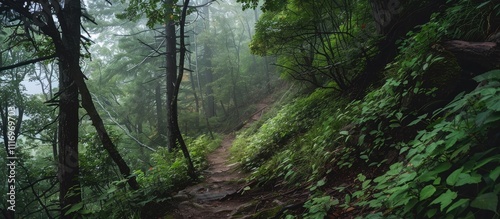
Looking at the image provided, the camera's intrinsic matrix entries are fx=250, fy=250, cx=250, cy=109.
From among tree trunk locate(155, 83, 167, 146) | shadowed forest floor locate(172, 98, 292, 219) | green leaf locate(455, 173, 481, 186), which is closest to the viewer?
green leaf locate(455, 173, 481, 186)

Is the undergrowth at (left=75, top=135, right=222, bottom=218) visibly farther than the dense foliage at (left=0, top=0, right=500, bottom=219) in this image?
Yes

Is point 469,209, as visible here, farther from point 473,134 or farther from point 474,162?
point 473,134

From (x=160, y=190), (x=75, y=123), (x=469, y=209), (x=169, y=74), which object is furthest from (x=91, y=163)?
(x=469, y=209)

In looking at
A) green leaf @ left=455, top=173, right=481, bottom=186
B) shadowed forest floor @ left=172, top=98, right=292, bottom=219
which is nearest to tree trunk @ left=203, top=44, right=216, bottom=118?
shadowed forest floor @ left=172, top=98, right=292, bottom=219

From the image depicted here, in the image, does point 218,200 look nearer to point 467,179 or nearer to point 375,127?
point 375,127

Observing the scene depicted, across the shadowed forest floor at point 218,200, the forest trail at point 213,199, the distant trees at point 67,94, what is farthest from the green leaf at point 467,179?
the distant trees at point 67,94

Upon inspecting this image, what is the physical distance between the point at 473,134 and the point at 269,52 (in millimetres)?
5565

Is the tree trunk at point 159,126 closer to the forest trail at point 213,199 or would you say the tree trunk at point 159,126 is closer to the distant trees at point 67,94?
the forest trail at point 213,199

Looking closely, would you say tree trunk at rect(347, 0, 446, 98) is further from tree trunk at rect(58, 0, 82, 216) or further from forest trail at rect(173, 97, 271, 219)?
tree trunk at rect(58, 0, 82, 216)

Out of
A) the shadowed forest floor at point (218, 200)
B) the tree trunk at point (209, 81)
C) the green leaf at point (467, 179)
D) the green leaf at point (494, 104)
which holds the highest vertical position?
the tree trunk at point (209, 81)

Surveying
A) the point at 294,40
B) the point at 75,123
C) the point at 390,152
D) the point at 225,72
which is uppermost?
the point at 225,72

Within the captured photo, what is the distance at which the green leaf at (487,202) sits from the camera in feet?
4.20

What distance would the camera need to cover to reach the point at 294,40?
6.10 m

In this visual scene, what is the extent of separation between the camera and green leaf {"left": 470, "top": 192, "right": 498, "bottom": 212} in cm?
128
